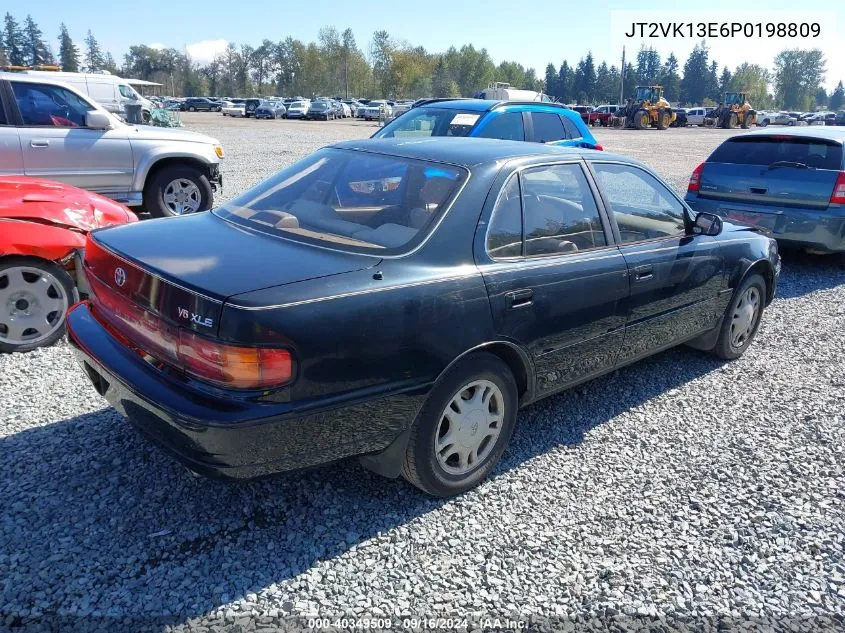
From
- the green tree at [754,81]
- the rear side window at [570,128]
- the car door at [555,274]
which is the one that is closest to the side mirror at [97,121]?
the rear side window at [570,128]

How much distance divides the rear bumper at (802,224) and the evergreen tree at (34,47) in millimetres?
125560

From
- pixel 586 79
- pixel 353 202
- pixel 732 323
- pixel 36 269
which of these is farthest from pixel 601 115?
pixel 586 79

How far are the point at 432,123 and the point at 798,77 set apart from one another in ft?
429

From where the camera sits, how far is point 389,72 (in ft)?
308

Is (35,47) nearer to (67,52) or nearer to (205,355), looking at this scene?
(67,52)

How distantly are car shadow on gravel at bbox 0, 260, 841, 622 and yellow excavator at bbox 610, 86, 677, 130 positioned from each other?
43.3 meters

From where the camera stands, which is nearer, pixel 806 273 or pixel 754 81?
pixel 806 273

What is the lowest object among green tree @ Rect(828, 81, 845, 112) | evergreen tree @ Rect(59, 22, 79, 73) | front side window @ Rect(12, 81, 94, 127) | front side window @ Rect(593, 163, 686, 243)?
front side window @ Rect(593, 163, 686, 243)

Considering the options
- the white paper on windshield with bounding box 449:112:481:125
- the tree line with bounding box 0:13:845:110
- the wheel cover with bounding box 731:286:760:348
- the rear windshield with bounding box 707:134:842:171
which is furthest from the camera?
the tree line with bounding box 0:13:845:110

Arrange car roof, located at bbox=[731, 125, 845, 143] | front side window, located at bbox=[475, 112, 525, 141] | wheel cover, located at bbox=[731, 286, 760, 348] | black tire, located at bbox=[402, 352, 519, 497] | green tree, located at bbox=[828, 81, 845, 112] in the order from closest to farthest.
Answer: black tire, located at bbox=[402, 352, 519, 497] → wheel cover, located at bbox=[731, 286, 760, 348] → car roof, located at bbox=[731, 125, 845, 143] → front side window, located at bbox=[475, 112, 525, 141] → green tree, located at bbox=[828, 81, 845, 112]

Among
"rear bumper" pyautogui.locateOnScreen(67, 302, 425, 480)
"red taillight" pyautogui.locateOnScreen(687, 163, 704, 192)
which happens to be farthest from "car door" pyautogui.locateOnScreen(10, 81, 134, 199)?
"red taillight" pyautogui.locateOnScreen(687, 163, 704, 192)

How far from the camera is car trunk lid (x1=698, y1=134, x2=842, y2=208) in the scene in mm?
7301

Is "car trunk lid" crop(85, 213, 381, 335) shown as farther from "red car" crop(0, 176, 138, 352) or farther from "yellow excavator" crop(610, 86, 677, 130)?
"yellow excavator" crop(610, 86, 677, 130)

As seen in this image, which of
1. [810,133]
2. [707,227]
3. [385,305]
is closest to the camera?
[385,305]
